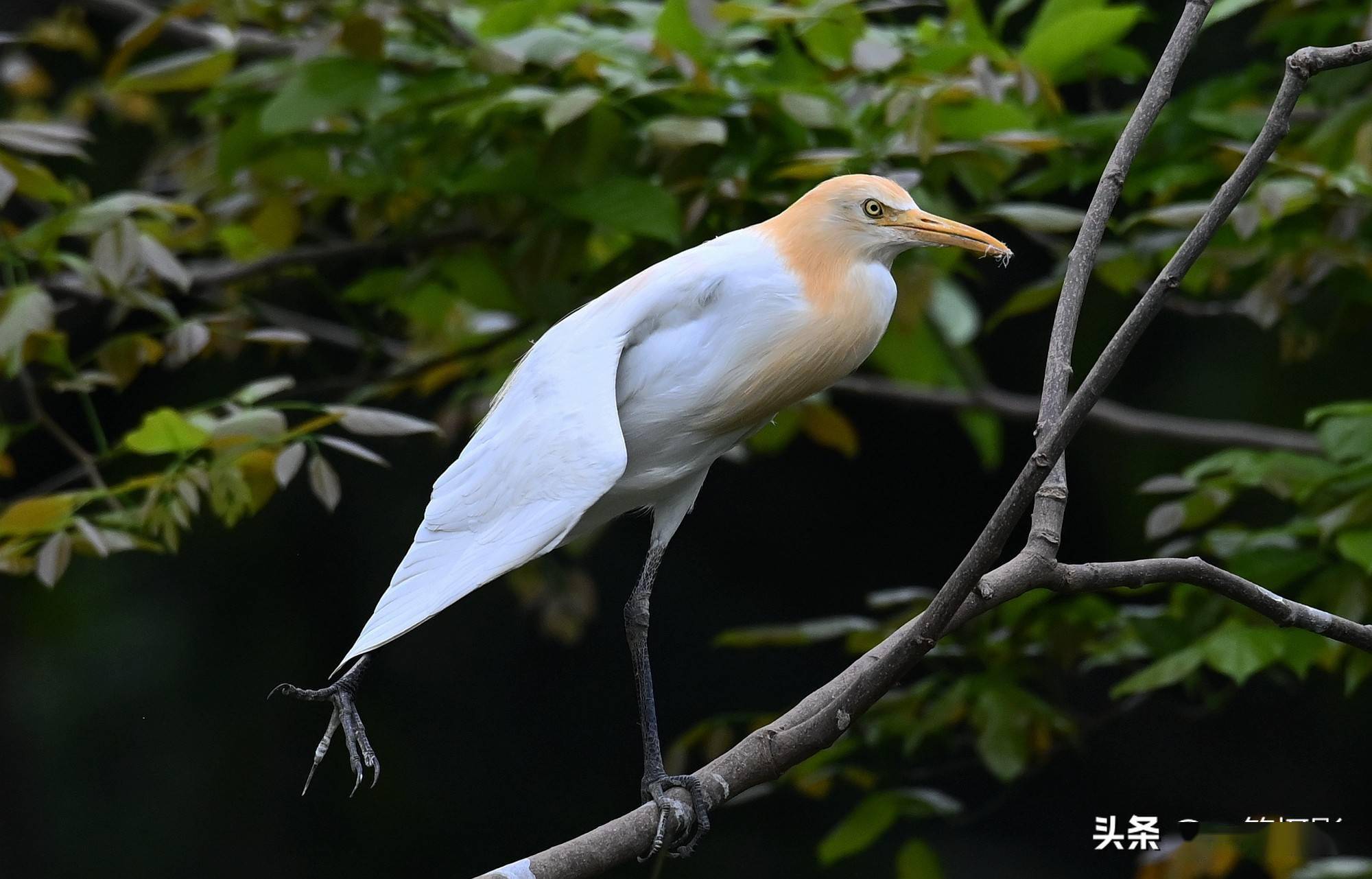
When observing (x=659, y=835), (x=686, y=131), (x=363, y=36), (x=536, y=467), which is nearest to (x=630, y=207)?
(x=686, y=131)

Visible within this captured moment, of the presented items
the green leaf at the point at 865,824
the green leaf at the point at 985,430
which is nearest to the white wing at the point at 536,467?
the green leaf at the point at 865,824

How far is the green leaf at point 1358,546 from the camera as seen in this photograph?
1231mm

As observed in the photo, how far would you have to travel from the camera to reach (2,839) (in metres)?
3.27

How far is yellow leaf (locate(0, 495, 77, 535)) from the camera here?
4.20 feet

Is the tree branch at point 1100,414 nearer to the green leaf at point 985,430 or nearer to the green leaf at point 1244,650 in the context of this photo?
the green leaf at point 985,430

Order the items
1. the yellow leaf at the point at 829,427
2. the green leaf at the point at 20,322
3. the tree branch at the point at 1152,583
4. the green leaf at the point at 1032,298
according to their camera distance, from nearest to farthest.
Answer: the tree branch at the point at 1152,583
the green leaf at the point at 20,322
the green leaf at the point at 1032,298
the yellow leaf at the point at 829,427

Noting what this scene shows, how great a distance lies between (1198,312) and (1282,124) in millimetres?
998

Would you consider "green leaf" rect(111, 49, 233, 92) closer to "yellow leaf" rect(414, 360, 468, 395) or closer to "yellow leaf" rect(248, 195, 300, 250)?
"yellow leaf" rect(248, 195, 300, 250)

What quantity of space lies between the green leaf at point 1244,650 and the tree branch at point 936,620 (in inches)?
14.3

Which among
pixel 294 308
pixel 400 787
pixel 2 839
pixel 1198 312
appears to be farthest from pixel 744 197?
pixel 2 839

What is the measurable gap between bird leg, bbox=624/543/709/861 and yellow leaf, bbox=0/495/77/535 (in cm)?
55

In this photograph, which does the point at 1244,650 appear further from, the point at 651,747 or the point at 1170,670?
the point at 651,747

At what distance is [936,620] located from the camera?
0.86 meters

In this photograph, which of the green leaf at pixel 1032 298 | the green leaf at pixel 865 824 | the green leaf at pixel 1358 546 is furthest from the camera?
the green leaf at pixel 865 824
